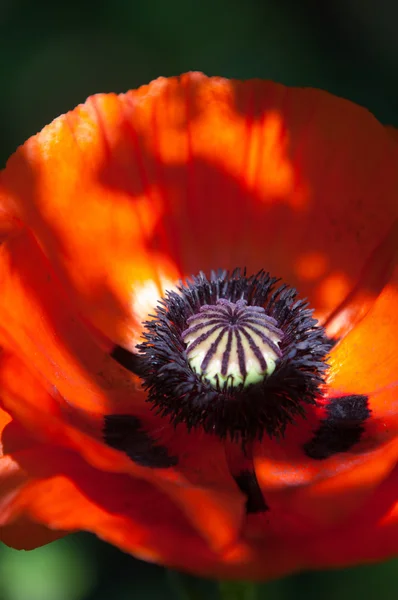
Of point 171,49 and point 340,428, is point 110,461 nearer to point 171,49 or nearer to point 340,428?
point 340,428

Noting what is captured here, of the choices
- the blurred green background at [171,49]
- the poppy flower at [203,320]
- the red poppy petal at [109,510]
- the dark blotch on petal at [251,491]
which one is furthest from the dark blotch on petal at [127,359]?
the blurred green background at [171,49]

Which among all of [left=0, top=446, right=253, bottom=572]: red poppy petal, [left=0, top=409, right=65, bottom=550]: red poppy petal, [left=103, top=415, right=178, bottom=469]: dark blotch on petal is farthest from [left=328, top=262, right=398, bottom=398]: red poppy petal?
[left=0, top=409, right=65, bottom=550]: red poppy petal

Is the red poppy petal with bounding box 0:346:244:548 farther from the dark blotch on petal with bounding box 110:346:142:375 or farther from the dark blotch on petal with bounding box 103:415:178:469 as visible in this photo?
the dark blotch on petal with bounding box 110:346:142:375

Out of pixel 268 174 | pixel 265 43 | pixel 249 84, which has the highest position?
pixel 265 43

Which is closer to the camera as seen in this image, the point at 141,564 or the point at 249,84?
the point at 249,84

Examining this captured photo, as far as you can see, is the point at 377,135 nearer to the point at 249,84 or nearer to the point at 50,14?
the point at 249,84

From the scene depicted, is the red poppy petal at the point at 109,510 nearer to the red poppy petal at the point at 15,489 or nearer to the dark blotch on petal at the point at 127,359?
the red poppy petal at the point at 15,489

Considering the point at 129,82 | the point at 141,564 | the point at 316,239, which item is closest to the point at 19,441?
the point at 316,239
